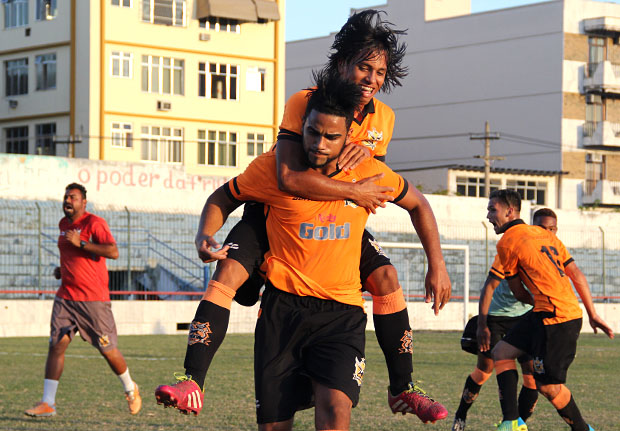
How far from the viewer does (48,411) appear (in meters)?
10.8

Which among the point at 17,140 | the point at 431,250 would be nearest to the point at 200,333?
the point at 431,250

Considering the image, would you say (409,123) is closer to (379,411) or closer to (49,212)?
(49,212)

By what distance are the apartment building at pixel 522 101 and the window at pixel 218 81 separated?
38.8 feet

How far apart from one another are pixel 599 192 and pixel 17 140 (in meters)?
30.0

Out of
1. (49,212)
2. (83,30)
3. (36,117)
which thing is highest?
(83,30)

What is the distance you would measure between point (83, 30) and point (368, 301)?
20.5m

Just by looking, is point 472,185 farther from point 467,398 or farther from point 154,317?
point 467,398

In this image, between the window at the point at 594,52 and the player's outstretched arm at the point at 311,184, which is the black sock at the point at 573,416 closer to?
the player's outstretched arm at the point at 311,184

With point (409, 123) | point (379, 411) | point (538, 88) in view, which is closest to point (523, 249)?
point (379, 411)

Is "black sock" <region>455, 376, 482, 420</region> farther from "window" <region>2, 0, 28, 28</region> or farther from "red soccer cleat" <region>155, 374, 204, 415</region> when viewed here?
"window" <region>2, 0, 28, 28</region>

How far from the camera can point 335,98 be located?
18.0 ft

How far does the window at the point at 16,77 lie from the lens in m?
46.0

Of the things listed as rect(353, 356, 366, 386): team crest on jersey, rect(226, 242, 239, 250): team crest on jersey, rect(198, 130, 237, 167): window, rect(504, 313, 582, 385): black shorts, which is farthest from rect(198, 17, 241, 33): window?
rect(353, 356, 366, 386): team crest on jersey

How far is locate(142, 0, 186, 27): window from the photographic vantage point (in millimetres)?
44844
